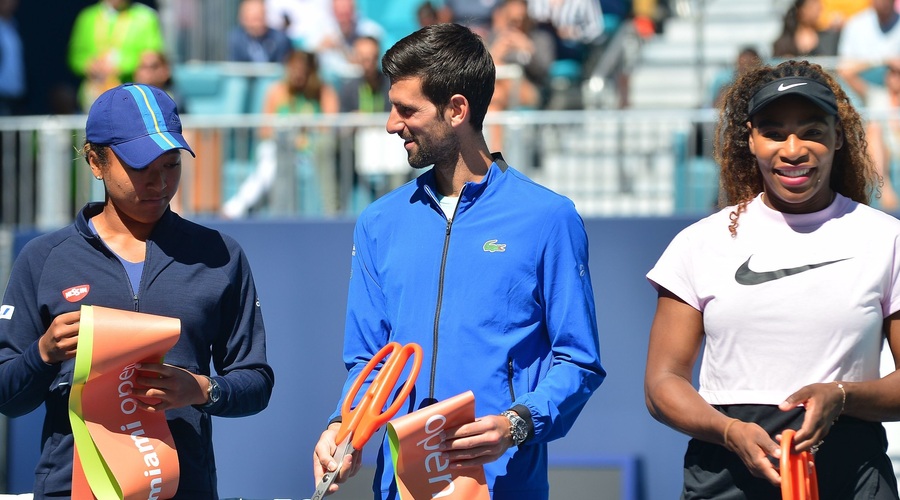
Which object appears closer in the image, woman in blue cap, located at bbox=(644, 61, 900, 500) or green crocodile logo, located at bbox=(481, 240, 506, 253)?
woman in blue cap, located at bbox=(644, 61, 900, 500)

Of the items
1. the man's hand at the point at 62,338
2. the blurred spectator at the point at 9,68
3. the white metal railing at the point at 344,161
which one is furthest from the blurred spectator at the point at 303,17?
the man's hand at the point at 62,338

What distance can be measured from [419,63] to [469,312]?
652 millimetres

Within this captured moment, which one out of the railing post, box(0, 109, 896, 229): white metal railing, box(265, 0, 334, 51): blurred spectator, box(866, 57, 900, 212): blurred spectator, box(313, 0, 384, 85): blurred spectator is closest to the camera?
box(866, 57, 900, 212): blurred spectator

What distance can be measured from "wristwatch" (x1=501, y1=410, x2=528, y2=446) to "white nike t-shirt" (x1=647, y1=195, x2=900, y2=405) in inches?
19.6

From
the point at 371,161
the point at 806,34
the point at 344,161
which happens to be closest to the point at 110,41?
the point at 344,161

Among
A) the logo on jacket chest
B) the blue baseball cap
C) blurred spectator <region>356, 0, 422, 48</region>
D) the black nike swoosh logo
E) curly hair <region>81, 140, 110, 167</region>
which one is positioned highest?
blurred spectator <region>356, 0, 422, 48</region>

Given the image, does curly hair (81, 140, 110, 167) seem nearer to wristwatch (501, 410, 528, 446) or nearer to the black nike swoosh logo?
wristwatch (501, 410, 528, 446)

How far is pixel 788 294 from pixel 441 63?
104cm

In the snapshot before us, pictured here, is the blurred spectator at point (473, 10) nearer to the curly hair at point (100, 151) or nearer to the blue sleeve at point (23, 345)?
the curly hair at point (100, 151)

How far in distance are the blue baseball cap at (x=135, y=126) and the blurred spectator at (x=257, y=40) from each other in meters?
7.01

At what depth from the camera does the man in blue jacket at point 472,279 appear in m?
3.10

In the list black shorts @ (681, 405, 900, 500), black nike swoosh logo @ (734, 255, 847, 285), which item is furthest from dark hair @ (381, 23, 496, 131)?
black shorts @ (681, 405, 900, 500)

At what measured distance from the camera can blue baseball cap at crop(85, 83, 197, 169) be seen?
10.6 feet

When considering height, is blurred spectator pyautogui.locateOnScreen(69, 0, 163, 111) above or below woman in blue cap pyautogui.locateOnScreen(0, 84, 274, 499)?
above
